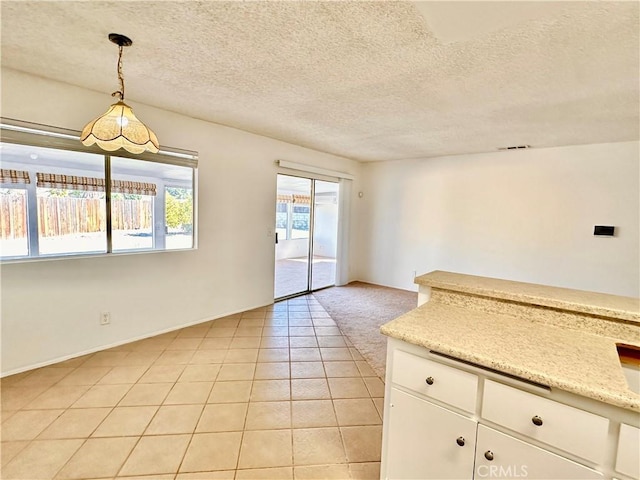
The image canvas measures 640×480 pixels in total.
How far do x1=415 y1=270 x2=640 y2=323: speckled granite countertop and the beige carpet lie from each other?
1233 millimetres

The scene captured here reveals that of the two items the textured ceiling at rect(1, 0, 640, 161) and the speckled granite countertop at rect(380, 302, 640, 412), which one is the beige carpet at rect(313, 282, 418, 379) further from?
the textured ceiling at rect(1, 0, 640, 161)

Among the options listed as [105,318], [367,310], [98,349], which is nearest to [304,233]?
[367,310]

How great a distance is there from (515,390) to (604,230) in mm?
3899

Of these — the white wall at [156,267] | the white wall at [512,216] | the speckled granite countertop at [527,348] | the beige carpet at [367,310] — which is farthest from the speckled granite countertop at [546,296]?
the white wall at [512,216]

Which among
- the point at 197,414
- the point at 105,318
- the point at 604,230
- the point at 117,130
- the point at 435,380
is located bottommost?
the point at 197,414

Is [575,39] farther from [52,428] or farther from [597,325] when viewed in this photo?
[52,428]

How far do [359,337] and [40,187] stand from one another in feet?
10.6

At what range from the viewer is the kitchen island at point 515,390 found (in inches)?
35.9

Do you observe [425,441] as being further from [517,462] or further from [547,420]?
[547,420]

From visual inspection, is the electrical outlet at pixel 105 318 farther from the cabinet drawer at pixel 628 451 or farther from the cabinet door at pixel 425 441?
the cabinet drawer at pixel 628 451

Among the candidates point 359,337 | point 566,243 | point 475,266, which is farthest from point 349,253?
point 566,243

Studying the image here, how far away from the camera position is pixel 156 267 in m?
3.16

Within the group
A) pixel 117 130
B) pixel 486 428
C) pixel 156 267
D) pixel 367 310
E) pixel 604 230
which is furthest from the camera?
pixel 367 310

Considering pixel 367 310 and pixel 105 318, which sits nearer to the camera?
pixel 105 318
